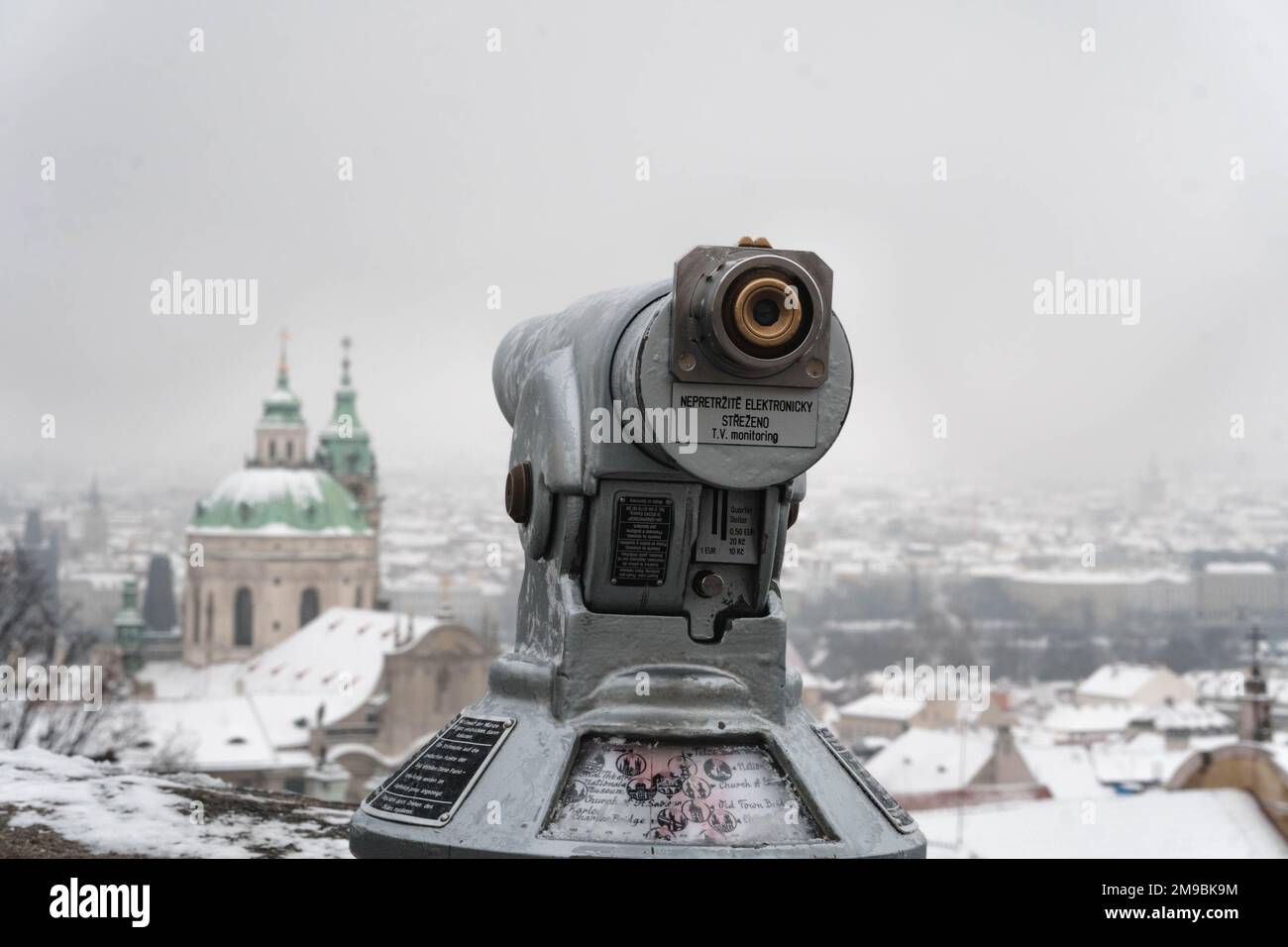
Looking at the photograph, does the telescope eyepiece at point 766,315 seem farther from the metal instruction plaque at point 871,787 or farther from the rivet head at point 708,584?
the metal instruction plaque at point 871,787

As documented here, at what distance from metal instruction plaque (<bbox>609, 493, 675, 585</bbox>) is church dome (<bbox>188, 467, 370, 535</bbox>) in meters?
117

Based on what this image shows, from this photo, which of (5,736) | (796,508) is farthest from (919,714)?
(796,508)

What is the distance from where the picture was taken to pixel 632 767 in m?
6.69

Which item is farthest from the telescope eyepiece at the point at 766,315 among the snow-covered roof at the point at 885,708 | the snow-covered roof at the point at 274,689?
the snow-covered roof at the point at 885,708

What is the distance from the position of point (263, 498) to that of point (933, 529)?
48.1 m

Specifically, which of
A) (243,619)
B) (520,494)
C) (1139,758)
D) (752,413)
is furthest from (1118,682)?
(752,413)

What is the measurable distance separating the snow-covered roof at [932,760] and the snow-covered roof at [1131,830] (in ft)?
137

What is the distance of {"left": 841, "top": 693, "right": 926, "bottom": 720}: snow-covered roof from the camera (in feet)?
375

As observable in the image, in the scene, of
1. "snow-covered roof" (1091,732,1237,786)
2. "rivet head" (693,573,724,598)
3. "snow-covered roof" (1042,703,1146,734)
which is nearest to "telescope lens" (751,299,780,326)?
"rivet head" (693,573,724,598)

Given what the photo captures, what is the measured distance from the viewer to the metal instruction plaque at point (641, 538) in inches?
266

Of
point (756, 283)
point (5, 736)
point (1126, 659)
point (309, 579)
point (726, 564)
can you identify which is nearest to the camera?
point (756, 283)

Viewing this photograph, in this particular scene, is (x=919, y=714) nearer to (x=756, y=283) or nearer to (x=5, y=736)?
(x=5, y=736)

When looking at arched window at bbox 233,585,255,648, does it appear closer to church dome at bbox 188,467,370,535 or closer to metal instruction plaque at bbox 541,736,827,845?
church dome at bbox 188,467,370,535

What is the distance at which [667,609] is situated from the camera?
6941 mm
